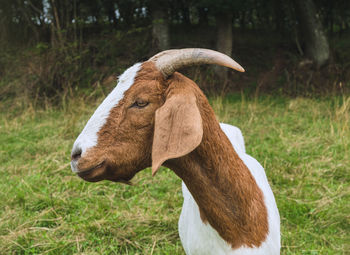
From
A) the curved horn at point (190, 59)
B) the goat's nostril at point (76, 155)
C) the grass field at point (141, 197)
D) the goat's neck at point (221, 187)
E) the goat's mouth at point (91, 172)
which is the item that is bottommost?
the grass field at point (141, 197)

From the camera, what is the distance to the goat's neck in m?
1.67

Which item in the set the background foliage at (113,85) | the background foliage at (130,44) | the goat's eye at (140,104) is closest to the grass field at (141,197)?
the background foliage at (113,85)

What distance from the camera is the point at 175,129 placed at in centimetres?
142

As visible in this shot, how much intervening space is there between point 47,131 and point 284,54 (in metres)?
6.61

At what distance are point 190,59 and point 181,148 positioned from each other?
0.45 meters

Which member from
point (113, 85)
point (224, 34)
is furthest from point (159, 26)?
point (113, 85)

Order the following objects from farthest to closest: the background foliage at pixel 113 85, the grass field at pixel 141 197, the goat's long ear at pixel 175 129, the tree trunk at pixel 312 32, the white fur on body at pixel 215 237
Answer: the tree trunk at pixel 312 32, the background foliage at pixel 113 85, the grass field at pixel 141 197, the white fur on body at pixel 215 237, the goat's long ear at pixel 175 129

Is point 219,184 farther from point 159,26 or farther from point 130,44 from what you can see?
point 130,44

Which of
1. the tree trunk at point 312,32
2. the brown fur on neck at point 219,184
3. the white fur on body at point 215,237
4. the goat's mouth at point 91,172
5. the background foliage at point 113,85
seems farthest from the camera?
the tree trunk at point 312,32

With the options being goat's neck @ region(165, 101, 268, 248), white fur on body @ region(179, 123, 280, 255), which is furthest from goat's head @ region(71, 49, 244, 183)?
white fur on body @ region(179, 123, 280, 255)

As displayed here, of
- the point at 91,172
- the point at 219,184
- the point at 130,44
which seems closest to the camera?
the point at 91,172

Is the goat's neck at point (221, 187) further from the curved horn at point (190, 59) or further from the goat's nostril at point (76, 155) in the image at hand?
the goat's nostril at point (76, 155)

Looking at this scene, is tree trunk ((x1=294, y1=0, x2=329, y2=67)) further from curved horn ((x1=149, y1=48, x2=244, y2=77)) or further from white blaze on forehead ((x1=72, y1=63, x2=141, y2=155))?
white blaze on forehead ((x1=72, y1=63, x2=141, y2=155))

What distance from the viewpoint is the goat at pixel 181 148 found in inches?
56.5
